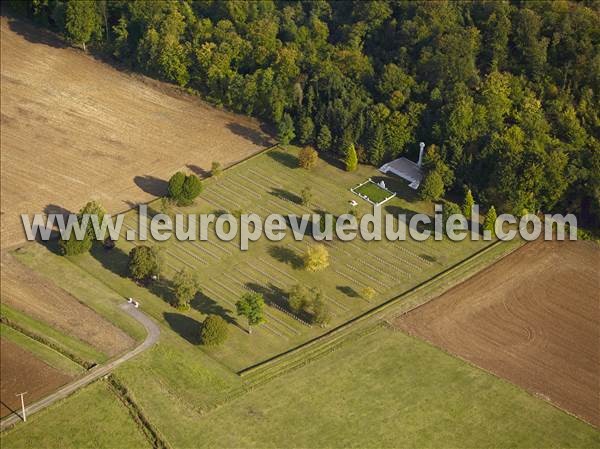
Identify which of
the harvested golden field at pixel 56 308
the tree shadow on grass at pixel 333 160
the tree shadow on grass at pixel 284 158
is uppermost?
the tree shadow on grass at pixel 333 160

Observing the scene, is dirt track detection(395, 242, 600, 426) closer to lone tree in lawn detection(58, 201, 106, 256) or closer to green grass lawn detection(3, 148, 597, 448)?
green grass lawn detection(3, 148, 597, 448)

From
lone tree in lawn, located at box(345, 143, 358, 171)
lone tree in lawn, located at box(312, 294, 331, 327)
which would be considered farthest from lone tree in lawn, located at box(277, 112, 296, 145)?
lone tree in lawn, located at box(312, 294, 331, 327)

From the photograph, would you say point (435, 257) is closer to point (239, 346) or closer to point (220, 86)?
point (239, 346)

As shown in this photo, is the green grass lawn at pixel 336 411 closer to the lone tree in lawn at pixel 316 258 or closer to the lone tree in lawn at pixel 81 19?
the lone tree in lawn at pixel 316 258

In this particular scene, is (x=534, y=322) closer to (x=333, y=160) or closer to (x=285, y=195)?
(x=285, y=195)

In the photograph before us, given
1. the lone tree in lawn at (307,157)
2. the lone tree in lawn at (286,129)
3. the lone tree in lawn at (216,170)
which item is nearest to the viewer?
the lone tree in lawn at (216,170)

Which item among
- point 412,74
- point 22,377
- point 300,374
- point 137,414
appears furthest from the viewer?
point 412,74

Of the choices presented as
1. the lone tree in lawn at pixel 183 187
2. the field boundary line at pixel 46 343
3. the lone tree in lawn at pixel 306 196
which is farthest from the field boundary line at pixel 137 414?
the lone tree in lawn at pixel 306 196

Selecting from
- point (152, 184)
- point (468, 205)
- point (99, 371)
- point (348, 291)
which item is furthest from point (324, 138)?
point (99, 371)
